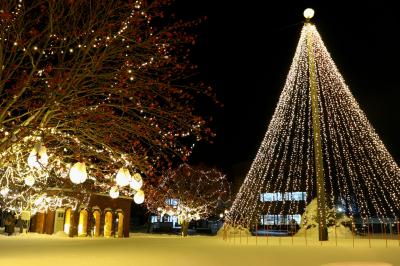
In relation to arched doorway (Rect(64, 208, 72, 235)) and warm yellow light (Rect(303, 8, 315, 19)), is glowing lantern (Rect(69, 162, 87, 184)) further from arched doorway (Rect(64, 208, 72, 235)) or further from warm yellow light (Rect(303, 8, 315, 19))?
arched doorway (Rect(64, 208, 72, 235))

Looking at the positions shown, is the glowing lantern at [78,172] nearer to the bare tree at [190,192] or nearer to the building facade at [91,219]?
the building facade at [91,219]

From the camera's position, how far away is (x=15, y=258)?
12.7 metres

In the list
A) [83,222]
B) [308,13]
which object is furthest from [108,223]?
[308,13]

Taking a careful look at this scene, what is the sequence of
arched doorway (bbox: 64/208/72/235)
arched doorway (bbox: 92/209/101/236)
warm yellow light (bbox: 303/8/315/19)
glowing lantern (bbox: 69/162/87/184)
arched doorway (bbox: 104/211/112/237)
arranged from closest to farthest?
1. glowing lantern (bbox: 69/162/87/184)
2. warm yellow light (bbox: 303/8/315/19)
3. arched doorway (bbox: 64/208/72/235)
4. arched doorway (bbox: 92/209/101/236)
5. arched doorway (bbox: 104/211/112/237)

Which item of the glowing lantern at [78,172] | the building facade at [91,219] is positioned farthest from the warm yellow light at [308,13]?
the building facade at [91,219]

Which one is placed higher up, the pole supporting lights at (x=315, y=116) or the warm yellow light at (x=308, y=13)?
the warm yellow light at (x=308, y=13)

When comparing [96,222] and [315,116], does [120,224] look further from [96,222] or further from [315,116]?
[315,116]

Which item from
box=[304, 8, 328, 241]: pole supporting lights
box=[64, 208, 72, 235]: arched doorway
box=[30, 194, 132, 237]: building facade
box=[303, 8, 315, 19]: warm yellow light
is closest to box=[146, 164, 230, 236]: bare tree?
box=[30, 194, 132, 237]: building facade

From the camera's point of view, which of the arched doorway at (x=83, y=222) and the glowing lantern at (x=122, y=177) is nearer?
the glowing lantern at (x=122, y=177)

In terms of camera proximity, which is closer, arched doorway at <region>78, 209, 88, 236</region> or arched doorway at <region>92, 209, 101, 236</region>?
arched doorway at <region>78, 209, 88, 236</region>

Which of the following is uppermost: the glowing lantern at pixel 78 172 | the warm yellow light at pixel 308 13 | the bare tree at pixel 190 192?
the warm yellow light at pixel 308 13

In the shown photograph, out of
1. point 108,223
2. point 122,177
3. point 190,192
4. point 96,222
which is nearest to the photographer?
point 122,177

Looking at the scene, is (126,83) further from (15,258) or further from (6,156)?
(15,258)

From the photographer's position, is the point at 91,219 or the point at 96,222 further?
the point at 96,222
